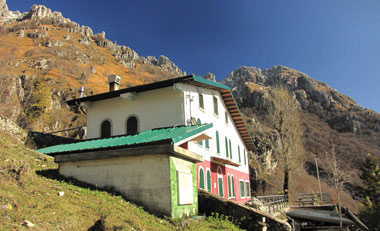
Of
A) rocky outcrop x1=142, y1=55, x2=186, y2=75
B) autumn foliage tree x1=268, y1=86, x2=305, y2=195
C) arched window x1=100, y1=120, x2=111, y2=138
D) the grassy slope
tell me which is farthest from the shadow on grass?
rocky outcrop x1=142, y1=55, x2=186, y2=75

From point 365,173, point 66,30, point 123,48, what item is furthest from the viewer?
point 123,48

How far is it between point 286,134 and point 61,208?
28020 mm

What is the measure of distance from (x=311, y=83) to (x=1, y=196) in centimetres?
10816

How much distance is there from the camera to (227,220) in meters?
10.9

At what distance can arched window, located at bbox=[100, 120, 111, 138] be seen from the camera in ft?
61.5

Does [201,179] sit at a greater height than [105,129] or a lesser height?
lesser

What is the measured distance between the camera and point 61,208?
645 centimetres

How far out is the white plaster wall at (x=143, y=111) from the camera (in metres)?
16.8

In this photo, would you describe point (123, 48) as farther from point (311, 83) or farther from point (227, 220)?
point (227, 220)

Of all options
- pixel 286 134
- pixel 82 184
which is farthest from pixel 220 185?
pixel 286 134

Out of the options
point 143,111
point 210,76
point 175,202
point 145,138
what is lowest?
point 175,202

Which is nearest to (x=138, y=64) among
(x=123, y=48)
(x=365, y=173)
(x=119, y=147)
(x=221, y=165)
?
(x=123, y=48)

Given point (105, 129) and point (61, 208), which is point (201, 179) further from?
point (61, 208)

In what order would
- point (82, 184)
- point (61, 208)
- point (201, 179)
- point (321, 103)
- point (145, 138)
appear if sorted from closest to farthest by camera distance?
1. point (61, 208)
2. point (82, 184)
3. point (145, 138)
4. point (201, 179)
5. point (321, 103)
